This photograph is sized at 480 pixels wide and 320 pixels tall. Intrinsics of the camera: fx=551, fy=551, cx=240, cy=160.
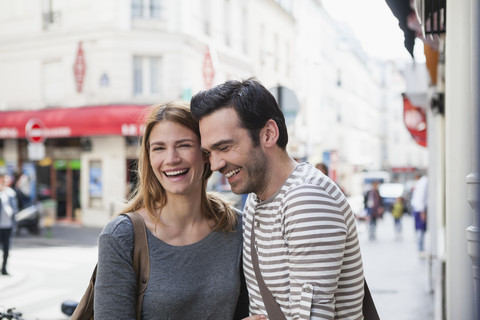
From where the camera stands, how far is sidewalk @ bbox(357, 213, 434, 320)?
8.21 m

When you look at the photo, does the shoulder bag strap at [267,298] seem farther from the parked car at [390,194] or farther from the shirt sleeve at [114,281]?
the parked car at [390,194]

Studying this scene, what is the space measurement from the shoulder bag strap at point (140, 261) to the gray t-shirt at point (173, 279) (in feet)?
0.07

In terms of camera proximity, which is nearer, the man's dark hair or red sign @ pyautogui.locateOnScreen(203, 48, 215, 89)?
the man's dark hair

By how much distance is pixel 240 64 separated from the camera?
80.9ft

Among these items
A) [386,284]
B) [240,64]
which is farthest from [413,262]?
[240,64]

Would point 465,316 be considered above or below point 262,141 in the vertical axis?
below

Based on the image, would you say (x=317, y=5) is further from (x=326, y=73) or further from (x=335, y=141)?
(x=335, y=141)

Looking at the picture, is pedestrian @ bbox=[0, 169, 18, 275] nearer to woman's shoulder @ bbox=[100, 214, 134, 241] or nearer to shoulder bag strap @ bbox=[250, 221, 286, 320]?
woman's shoulder @ bbox=[100, 214, 134, 241]

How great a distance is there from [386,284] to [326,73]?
1266 inches

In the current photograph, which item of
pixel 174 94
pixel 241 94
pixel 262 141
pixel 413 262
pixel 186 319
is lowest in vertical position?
pixel 413 262

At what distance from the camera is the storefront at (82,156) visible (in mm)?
18891

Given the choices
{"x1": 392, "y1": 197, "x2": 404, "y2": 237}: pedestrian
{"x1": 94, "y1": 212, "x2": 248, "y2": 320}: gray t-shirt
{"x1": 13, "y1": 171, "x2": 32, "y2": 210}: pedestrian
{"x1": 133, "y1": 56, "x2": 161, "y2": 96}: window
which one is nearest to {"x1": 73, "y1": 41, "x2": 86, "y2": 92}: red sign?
{"x1": 133, "y1": 56, "x2": 161, "y2": 96}: window

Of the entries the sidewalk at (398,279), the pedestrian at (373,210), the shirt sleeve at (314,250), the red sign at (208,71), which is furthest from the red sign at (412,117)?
the shirt sleeve at (314,250)

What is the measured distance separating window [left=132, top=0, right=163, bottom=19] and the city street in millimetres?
7986
